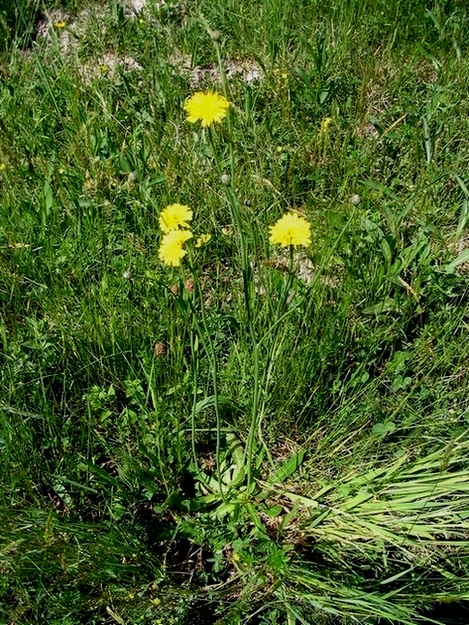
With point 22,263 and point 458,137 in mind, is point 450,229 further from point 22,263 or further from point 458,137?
point 22,263

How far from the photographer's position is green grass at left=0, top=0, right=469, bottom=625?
1.36 meters

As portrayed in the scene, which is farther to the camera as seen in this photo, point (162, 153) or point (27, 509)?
point (162, 153)

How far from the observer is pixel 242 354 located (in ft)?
5.51

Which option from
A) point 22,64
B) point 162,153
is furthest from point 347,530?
point 22,64

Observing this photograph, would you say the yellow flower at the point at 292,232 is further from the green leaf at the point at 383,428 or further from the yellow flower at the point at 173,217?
the green leaf at the point at 383,428

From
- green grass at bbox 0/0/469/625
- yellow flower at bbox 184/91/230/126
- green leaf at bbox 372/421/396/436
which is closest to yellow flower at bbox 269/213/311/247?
green grass at bbox 0/0/469/625

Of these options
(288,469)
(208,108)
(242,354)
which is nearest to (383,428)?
(288,469)

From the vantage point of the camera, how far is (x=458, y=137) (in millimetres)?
2271

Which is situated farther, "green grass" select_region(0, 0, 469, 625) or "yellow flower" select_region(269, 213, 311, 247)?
"green grass" select_region(0, 0, 469, 625)

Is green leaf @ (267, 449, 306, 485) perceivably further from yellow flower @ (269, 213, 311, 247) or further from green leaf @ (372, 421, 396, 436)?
yellow flower @ (269, 213, 311, 247)

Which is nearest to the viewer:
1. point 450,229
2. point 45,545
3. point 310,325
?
point 45,545

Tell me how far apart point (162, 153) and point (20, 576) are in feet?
4.55

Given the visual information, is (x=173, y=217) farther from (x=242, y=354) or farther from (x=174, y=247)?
(x=242, y=354)

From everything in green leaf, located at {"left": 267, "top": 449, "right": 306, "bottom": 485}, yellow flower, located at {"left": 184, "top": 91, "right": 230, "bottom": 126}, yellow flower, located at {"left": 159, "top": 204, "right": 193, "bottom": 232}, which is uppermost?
yellow flower, located at {"left": 184, "top": 91, "right": 230, "bottom": 126}
